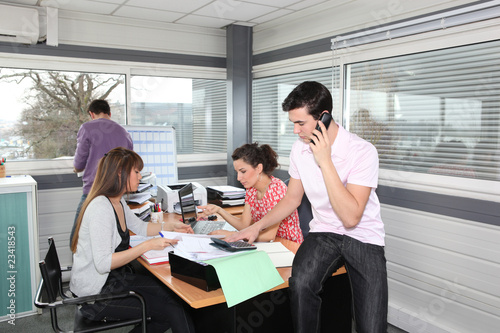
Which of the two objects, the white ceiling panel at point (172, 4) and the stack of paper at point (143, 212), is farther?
the white ceiling panel at point (172, 4)

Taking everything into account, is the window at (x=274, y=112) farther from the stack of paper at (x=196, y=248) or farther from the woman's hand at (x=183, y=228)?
the stack of paper at (x=196, y=248)

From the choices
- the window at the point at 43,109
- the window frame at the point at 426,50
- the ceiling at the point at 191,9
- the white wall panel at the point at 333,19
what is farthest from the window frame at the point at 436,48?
the window at the point at 43,109

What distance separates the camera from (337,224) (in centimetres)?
196

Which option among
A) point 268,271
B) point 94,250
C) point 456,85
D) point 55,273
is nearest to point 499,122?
point 456,85

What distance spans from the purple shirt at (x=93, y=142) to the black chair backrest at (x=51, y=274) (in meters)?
1.77

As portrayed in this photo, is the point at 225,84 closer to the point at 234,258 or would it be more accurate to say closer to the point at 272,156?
the point at 272,156

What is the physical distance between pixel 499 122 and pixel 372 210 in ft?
4.73

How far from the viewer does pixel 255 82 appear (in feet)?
17.3

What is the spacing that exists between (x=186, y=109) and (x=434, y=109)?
10.3 ft

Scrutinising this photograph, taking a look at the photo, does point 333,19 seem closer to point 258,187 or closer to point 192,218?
point 258,187

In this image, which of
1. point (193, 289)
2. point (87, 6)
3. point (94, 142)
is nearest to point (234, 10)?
point (87, 6)

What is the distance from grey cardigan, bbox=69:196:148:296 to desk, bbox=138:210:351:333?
0.21 metres

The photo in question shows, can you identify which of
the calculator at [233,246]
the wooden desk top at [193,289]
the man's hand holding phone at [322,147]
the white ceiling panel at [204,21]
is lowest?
the wooden desk top at [193,289]

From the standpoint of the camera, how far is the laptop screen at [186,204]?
2.72 meters
